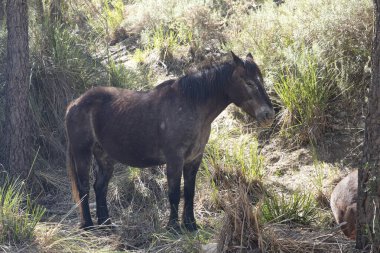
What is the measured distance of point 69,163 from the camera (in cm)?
787

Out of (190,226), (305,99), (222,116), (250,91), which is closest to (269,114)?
(250,91)

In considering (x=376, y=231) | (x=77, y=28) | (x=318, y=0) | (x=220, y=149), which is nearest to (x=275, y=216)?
(x=376, y=231)

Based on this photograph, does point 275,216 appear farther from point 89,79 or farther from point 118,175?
point 89,79

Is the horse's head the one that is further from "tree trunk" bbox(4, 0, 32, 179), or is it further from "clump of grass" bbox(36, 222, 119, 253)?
"tree trunk" bbox(4, 0, 32, 179)

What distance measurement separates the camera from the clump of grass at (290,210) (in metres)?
6.37

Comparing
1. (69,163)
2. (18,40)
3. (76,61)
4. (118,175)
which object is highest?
(18,40)

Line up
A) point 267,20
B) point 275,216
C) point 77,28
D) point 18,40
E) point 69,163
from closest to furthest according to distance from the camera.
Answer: point 275,216
point 69,163
point 18,40
point 267,20
point 77,28

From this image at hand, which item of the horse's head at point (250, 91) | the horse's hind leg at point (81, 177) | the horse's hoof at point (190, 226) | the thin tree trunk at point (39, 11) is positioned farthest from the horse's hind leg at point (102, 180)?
the thin tree trunk at point (39, 11)

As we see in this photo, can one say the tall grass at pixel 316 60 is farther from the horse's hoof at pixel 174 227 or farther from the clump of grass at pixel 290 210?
the horse's hoof at pixel 174 227

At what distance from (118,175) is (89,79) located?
2.09 metres

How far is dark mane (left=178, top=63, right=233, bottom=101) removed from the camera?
23.0 feet

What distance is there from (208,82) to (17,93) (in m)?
3.07

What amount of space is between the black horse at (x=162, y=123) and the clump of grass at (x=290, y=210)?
3.17 feet

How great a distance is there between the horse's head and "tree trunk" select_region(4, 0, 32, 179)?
3.27 m
